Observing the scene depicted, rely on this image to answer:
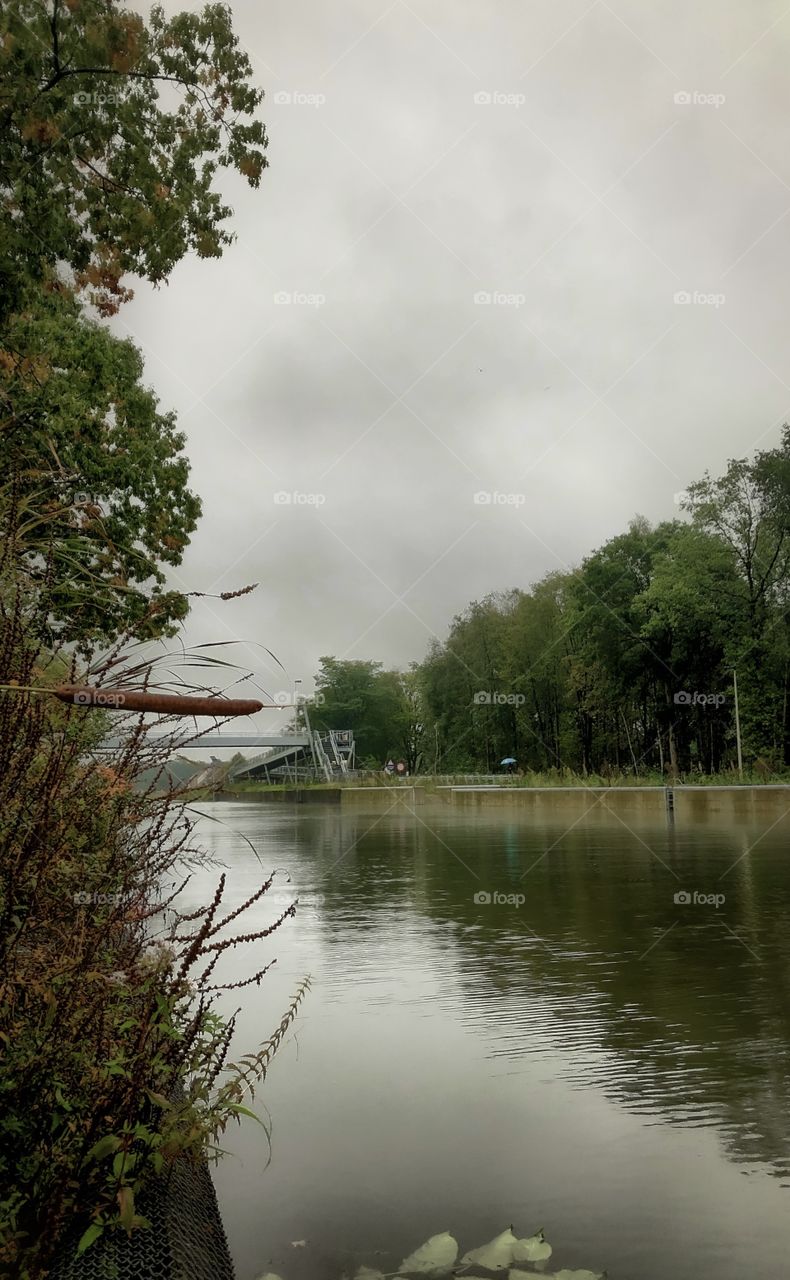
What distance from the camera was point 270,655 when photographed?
259 centimetres

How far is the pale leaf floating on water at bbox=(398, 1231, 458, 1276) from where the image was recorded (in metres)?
3.38

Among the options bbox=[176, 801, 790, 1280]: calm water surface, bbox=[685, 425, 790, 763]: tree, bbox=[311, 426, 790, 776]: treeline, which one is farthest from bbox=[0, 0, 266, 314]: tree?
bbox=[685, 425, 790, 763]: tree

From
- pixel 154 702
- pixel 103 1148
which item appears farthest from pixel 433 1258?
pixel 154 702

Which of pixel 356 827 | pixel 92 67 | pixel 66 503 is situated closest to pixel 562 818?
pixel 356 827

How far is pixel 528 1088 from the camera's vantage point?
541 cm

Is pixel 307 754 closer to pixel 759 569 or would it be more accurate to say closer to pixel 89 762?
pixel 759 569

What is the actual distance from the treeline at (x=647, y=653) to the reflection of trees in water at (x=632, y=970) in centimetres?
1413

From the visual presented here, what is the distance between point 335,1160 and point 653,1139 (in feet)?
4.08

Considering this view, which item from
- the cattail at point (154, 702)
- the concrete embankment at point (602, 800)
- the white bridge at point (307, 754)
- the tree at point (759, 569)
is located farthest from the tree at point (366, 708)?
the cattail at point (154, 702)

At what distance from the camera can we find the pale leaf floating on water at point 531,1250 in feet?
11.3

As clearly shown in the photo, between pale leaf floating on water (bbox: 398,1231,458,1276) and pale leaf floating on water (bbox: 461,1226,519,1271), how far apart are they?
5 centimetres

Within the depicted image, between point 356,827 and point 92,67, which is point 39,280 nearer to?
point 92,67

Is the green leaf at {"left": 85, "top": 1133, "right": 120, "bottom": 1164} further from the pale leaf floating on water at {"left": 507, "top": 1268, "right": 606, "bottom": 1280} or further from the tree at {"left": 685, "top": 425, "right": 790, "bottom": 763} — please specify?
the tree at {"left": 685, "top": 425, "right": 790, "bottom": 763}

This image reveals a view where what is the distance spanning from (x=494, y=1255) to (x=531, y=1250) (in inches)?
4.4
